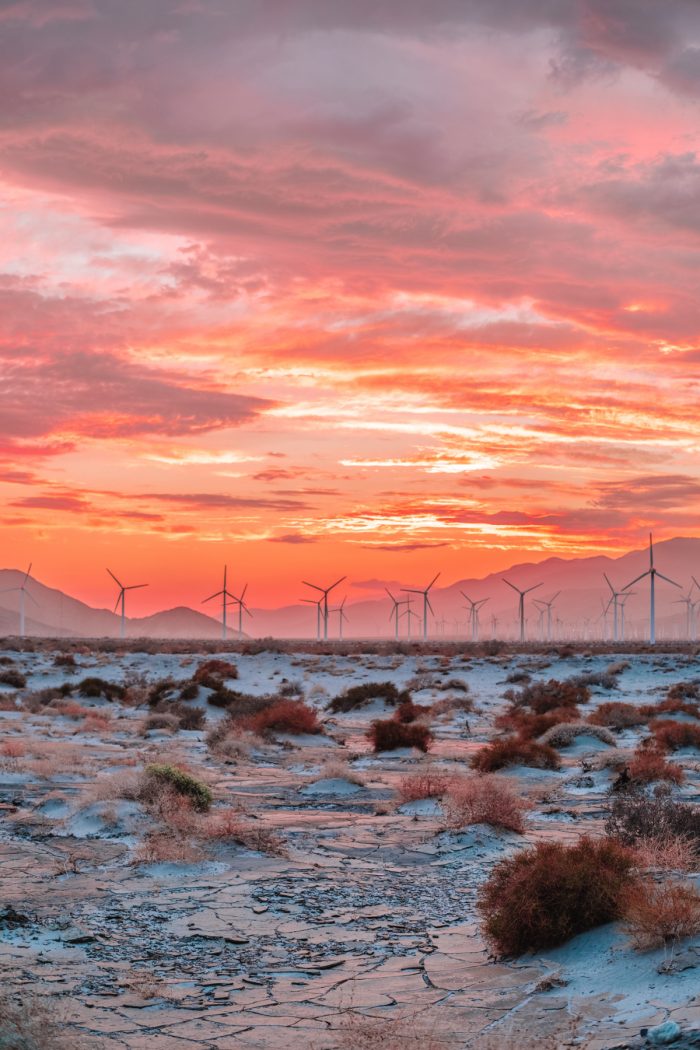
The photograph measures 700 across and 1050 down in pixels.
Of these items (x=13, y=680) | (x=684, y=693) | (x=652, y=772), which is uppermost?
(x=652, y=772)

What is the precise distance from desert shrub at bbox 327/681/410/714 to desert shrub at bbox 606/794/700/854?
102ft

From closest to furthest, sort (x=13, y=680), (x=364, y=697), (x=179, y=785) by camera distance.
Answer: (x=179, y=785) → (x=364, y=697) → (x=13, y=680)

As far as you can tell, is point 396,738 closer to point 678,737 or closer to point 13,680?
point 678,737

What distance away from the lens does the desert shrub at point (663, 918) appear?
9.05 m

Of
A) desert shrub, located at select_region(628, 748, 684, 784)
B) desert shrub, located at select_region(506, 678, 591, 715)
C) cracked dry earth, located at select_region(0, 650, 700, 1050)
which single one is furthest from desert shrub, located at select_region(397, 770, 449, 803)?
desert shrub, located at select_region(506, 678, 591, 715)

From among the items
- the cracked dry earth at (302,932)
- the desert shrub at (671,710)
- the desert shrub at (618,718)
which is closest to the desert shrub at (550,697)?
the desert shrub at (671,710)

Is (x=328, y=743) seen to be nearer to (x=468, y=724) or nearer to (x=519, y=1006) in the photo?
(x=468, y=724)

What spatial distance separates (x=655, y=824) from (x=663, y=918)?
16.3 ft

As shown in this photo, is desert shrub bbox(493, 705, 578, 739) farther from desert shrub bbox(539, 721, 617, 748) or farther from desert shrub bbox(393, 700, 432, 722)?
desert shrub bbox(393, 700, 432, 722)

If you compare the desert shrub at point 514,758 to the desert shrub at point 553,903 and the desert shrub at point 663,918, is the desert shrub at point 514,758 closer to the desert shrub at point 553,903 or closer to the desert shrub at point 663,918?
the desert shrub at point 553,903

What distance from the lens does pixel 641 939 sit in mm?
9203

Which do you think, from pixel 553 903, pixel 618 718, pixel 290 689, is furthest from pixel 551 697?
pixel 553 903

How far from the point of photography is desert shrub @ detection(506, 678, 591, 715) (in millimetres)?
41938

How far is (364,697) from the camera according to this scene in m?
46.0
